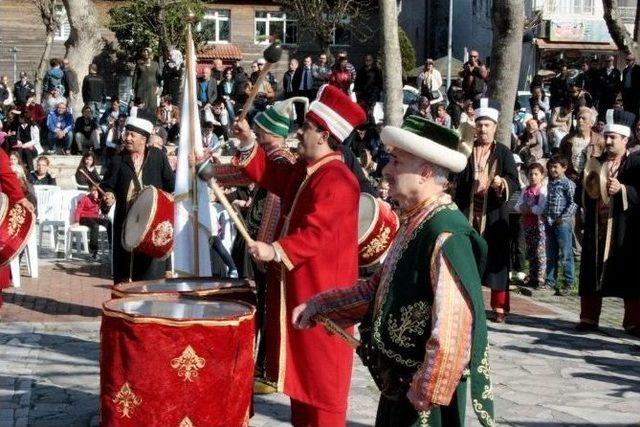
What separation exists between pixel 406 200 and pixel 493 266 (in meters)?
6.85

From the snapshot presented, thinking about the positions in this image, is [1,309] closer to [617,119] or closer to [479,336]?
[617,119]

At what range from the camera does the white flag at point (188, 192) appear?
696 centimetres

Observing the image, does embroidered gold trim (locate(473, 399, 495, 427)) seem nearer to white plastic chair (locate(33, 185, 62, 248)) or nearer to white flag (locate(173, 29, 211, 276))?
white flag (locate(173, 29, 211, 276))

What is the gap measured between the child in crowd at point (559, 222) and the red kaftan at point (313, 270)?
7.67 meters

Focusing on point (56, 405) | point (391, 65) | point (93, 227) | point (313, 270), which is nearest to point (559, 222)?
point (391, 65)

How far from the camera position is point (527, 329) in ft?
36.5

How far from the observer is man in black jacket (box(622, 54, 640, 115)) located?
22312 mm

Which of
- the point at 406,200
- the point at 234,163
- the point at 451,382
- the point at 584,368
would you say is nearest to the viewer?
the point at 451,382

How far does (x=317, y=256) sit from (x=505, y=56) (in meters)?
9.68

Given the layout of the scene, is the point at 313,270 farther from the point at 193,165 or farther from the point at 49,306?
the point at 49,306

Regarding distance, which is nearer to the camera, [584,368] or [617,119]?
[584,368]

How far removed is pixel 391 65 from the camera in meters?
17.2

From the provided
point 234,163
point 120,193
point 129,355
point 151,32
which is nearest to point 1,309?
point 120,193

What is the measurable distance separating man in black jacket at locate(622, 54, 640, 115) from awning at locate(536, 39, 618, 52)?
84.9 ft
